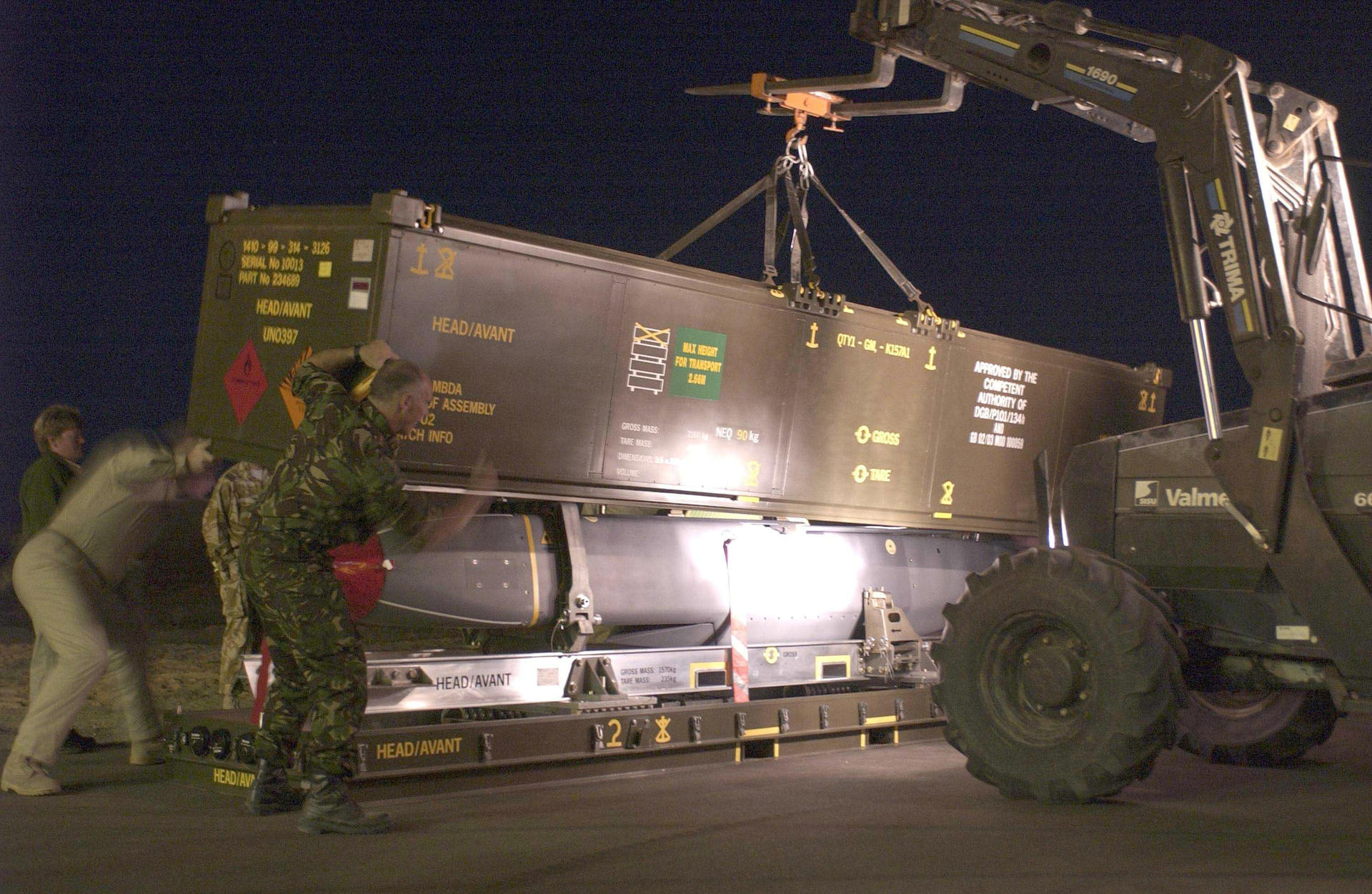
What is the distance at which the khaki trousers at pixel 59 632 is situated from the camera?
700 cm

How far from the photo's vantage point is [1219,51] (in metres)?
7.24

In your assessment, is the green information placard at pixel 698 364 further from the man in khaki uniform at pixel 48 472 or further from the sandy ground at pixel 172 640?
the man in khaki uniform at pixel 48 472

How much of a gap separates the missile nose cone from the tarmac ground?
49.0 inches

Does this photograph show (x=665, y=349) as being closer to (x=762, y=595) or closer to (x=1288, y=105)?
(x=762, y=595)

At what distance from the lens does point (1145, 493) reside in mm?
8156

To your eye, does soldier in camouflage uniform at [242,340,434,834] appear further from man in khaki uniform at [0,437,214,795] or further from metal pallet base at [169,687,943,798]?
man in khaki uniform at [0,437,214,795]

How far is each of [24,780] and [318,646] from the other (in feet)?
6.83

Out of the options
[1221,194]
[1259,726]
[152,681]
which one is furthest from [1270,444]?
[152,681]

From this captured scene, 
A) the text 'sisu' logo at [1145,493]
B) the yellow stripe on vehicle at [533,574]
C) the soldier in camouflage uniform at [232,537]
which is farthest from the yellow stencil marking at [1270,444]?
the soldier in camouflage uniform at [232,537]

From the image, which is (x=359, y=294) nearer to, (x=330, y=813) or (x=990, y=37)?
(x=330, y=813)

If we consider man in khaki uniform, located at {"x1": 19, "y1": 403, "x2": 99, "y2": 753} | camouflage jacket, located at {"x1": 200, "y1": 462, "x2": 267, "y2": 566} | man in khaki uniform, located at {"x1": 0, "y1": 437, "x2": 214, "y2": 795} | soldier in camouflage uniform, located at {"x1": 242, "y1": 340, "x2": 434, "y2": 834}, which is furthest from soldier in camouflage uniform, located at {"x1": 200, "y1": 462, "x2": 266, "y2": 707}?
soldier in camouflage uniform, located at {"x1": 242, "y1": 340, "x2": 434, "y2": 834}

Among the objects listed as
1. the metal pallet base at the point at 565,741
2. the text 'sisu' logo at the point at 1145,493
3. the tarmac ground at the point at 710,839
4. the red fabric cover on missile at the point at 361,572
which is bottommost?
the tarmac ground at the point at 710,839

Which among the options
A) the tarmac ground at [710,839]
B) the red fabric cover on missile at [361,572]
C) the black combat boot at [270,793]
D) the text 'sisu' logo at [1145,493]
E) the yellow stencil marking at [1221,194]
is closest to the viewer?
the tarmac ground at [710,839]

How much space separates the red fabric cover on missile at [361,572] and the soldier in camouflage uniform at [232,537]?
0.93 meters
